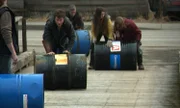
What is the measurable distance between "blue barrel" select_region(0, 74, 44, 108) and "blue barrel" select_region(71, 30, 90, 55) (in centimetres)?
787

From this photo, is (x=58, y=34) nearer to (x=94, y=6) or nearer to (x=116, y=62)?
(x=116, y=62)

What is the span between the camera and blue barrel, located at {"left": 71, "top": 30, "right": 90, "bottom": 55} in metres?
14.6

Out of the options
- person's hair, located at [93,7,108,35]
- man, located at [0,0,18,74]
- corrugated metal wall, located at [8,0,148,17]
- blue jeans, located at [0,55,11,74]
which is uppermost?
man, located at [0,0,18,74]

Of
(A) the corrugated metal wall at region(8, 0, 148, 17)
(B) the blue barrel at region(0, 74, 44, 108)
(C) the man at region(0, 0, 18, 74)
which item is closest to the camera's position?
(B) the blue barrel at region(0, 74, 44, 108)

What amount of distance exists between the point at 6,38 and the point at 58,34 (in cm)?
278

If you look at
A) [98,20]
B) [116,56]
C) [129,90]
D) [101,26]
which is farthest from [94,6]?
[129,90]

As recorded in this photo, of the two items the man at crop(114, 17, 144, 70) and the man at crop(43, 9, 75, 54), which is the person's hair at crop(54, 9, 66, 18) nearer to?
the man at crop(43, 9, 75, 54)

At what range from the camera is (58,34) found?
9531mm

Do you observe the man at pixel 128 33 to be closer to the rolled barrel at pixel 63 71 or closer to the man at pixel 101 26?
the man at pixel 101 26

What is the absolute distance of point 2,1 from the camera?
6.86 meters

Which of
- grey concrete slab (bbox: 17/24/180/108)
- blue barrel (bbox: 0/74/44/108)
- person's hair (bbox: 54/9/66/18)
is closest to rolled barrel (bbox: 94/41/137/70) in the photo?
grey concrete slab (bbox: 17/24/180/108)

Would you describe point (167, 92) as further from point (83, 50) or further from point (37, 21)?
point (37, 21)

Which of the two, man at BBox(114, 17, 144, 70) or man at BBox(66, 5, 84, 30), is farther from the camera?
man at BBox(66, 5, 84, 30)

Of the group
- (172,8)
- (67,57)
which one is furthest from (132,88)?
(172,8)
